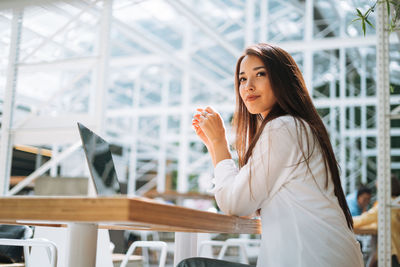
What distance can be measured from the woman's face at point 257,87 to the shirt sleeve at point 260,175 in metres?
0.21

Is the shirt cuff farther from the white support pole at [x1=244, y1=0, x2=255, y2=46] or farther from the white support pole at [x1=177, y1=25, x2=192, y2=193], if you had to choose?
the white support pole at [x1=177, y1=25, x2=192, y2=193]

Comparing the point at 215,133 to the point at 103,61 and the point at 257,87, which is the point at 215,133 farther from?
the point at 103,61

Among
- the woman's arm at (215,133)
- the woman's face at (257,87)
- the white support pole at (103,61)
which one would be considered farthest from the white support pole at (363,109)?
the woman's arm at (215,133)

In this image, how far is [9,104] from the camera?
5145mm

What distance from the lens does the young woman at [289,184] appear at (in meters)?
1.25

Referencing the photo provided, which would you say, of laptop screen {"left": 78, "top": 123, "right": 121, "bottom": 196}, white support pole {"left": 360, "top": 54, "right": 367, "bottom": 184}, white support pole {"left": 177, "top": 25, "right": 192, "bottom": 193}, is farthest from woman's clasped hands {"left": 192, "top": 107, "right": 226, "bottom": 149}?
white support pole {"left": 360, "top": 54, "right": 367, "bottom": 184}

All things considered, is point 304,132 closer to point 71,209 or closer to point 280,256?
point 280,256

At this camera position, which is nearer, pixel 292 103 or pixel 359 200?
pixel 292 103

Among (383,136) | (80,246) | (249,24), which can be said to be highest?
(249,24)

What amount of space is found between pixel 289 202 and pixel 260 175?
106mm

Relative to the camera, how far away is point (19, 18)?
532 cm

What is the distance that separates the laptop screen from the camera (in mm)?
1303

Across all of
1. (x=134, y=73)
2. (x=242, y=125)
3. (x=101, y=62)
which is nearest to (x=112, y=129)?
(x=134, y=73)

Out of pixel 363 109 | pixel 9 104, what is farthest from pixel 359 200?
pixel 363 109
